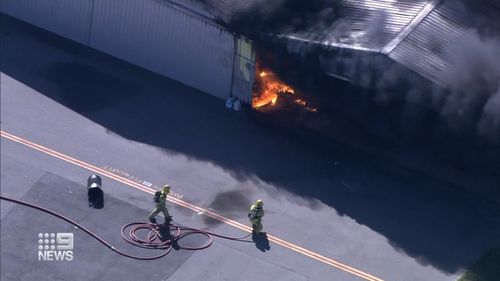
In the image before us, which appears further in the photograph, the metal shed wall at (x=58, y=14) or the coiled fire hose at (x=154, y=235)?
the metal shed wall at (x=58, y=14)

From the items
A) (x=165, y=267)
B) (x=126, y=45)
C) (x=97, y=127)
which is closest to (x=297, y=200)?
(x=165, y=267)

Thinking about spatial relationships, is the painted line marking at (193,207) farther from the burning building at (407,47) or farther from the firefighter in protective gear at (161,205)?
the burning building at (407,47)

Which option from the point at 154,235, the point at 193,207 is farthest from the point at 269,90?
the point at 154,235

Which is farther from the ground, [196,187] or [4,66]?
[4,66]

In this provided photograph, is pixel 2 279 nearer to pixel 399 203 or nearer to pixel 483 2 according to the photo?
pixel 399 203

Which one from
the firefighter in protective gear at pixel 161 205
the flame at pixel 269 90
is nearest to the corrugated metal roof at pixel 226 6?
the flame at pixel 269 90

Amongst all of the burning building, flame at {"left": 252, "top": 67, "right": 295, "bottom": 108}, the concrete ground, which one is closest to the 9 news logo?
the concrete ground

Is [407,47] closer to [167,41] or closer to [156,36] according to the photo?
[167,41]
